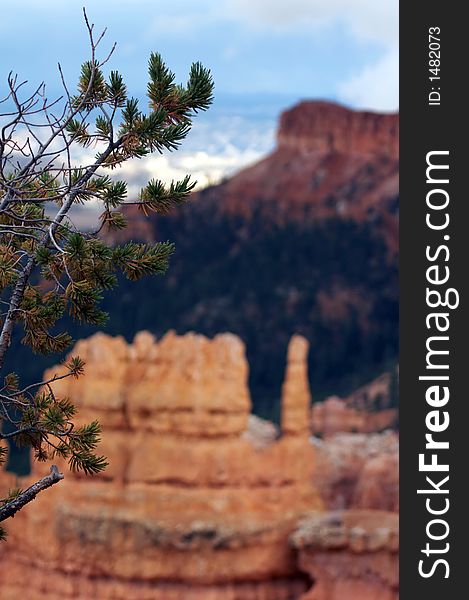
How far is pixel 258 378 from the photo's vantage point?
144ft

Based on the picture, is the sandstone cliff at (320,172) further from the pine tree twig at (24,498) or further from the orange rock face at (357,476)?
the pine tree twig at (24,498)

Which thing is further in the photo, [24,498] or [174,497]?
[174,497]

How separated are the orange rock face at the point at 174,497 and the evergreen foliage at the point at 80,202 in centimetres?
2055

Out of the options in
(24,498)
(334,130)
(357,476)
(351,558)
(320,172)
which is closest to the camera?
→ (24,498)

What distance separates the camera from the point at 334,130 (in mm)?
52812

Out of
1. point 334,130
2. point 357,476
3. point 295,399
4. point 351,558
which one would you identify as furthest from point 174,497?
point 334,130

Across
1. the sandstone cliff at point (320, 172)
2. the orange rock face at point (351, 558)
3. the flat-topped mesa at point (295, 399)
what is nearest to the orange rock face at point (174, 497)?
the flat-topped mesa at point (295, 399)

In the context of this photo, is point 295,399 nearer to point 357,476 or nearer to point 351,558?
point 357,476

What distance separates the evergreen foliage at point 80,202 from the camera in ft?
35.2

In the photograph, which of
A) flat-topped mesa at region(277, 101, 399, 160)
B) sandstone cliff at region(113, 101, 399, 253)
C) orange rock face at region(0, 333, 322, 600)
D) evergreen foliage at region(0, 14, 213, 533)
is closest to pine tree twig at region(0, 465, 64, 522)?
evergreen foliage at region(0, 14, 213, 533)

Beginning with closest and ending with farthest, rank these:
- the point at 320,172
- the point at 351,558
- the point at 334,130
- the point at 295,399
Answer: the point at 351,558
the point at 295,399
the point at 320,172
the point at 334,130

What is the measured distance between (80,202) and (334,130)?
1646 inches

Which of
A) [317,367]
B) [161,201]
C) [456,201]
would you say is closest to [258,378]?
[317,367]

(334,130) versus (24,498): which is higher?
(334,130)
